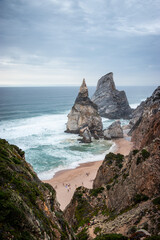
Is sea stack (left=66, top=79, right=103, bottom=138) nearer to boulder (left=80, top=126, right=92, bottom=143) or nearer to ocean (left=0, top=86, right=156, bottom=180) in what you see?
ocean (left=0, top=86, right=156, bottom=180)

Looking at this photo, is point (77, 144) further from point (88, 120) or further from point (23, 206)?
point (23, 206)

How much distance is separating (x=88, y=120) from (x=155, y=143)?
131 feet

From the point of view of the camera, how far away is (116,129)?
162 feet

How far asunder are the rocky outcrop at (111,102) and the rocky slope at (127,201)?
60.2 metres

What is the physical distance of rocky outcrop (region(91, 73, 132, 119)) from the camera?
→ 78.3 metres

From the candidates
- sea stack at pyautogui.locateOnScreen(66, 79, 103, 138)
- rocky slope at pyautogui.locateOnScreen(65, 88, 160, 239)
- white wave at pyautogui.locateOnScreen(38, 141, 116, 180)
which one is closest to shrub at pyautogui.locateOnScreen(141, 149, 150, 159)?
rocky slope at pyautogui.locateOnScreen(65, 88, 160, 239)

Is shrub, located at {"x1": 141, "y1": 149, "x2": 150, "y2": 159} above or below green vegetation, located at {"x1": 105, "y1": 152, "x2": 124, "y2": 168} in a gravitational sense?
above

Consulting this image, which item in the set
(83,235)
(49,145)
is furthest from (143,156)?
(49,145)

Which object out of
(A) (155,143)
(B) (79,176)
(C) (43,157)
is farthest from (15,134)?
(A) (155,143)

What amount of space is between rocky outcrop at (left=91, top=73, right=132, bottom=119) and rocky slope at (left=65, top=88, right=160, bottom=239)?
6020cm

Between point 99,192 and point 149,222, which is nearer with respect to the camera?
point 149,222

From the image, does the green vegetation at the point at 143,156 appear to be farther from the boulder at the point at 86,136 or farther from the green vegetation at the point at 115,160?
the boulder at the point at 86,136

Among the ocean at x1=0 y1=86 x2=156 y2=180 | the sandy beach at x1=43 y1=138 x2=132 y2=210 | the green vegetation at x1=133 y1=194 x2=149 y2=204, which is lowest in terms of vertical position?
the sandy beach at x1=43 y1=138 x2=132 y2=210

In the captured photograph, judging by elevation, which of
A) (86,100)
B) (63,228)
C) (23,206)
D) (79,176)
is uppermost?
(86,100)
